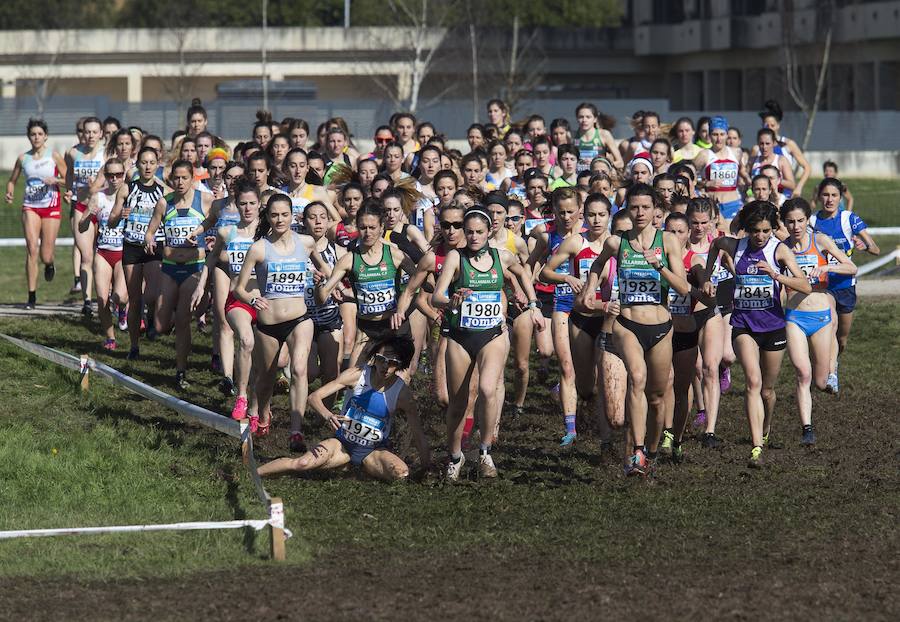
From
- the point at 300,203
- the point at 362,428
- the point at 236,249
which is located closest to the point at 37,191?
the point at 300,203

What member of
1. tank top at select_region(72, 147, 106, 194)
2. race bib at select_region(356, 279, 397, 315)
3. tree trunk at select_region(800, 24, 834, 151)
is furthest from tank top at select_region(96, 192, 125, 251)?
tree trunk at select_region(800, 24, 834, 151)

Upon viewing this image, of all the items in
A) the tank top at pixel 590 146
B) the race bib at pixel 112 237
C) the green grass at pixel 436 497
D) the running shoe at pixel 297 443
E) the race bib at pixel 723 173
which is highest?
the tank top at pixel 590 146

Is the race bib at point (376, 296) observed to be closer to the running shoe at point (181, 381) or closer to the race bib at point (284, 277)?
the race bib at point (284, 277)

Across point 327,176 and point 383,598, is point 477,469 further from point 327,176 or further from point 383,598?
point 327,176

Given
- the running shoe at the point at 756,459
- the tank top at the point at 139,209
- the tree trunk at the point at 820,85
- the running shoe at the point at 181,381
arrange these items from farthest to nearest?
the tree trunk at the point at 820,85 → the tank top at the point at 139,209 → the running shoe at the point at 181,381 → the running shoe at the point at 756,459

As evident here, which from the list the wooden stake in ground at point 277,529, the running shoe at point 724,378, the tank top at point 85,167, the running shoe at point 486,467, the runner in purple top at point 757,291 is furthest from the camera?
the tank top at point 85,167

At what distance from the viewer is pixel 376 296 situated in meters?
12.3

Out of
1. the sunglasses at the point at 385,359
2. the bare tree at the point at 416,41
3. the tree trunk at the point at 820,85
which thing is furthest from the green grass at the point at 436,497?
the bare tree at the point at 416,41

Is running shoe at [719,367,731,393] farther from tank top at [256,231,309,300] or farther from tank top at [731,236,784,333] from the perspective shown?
tank top at [256,231,309,300]

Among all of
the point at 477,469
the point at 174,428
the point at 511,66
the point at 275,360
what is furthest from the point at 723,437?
the point at 511,66

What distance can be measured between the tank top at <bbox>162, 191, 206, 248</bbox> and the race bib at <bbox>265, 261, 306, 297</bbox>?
2573mm

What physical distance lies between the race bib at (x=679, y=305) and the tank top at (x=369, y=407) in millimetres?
2343

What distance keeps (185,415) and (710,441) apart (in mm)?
4475

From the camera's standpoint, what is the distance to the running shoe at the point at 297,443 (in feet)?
39.3
